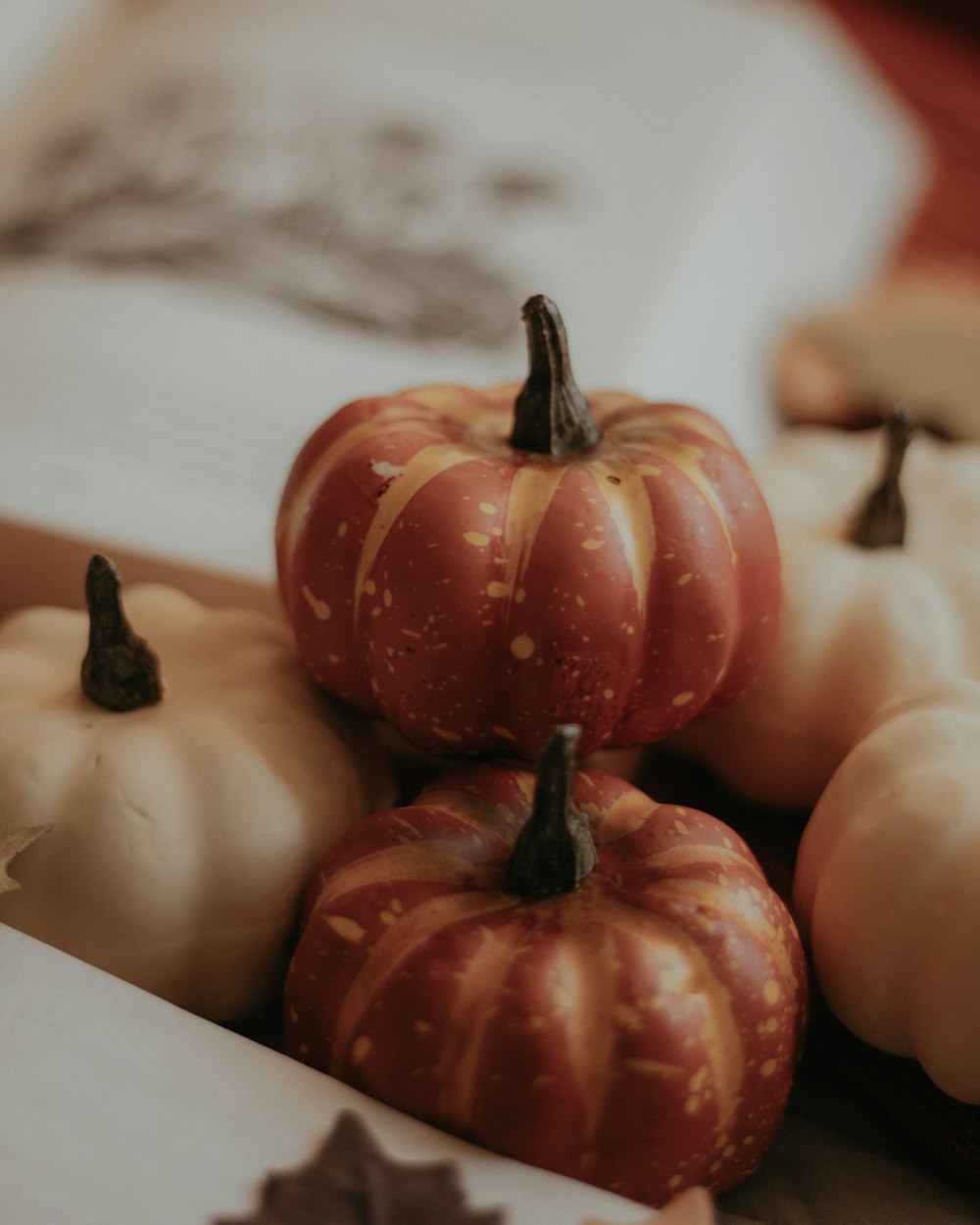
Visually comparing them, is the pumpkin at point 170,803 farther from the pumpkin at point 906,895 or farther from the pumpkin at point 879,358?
the pumpkin at point 879,358

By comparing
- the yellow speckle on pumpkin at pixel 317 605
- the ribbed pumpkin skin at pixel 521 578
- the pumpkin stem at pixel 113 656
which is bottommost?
the pumpkin stem at pixel 113 656

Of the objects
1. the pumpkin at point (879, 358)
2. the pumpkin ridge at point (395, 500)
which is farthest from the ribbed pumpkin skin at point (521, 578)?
the pumpkin at point (879, 358)

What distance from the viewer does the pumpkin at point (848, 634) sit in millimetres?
646

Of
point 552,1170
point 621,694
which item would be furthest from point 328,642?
point 552,1170

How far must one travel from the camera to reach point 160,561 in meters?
0.79

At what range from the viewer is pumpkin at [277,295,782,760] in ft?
1.67

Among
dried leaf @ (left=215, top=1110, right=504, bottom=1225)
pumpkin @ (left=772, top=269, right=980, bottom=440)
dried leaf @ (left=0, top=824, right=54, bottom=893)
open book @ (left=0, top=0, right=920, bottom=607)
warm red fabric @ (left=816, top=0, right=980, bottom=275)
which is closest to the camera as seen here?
dried leaf @ (left=215, top=1110, right=504, bottom=1225)

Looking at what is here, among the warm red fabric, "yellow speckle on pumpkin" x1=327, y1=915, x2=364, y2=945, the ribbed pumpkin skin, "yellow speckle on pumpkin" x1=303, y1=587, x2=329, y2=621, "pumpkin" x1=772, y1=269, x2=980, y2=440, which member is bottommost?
"yellow speckle on pumpkin" x1=327, y1=915, x2=364, y2=945

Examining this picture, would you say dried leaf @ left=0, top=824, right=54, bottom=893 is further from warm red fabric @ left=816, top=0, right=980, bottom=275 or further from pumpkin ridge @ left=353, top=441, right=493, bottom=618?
warm red fabric @ left=816, top=0, right=980, bottom=275

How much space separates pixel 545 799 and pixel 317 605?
146mm

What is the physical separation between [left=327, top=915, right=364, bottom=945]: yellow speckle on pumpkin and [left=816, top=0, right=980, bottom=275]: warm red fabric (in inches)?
57.6

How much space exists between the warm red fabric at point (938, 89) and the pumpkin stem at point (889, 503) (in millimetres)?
1134

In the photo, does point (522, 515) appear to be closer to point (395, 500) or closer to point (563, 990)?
point (395, 500)

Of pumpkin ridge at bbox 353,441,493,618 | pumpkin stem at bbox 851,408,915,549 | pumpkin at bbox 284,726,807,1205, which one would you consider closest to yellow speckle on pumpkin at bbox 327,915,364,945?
pumpkin at bbox 284,726,807,1205
